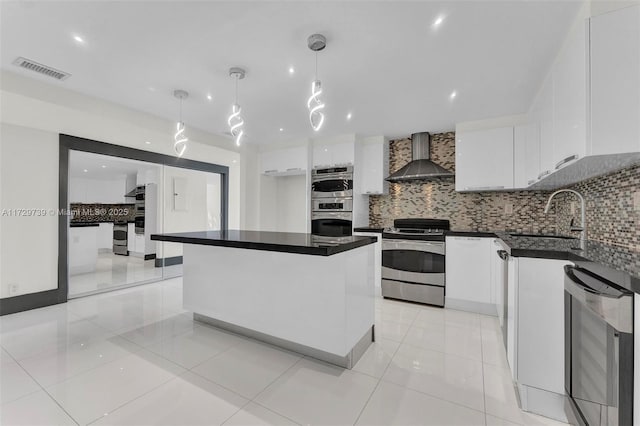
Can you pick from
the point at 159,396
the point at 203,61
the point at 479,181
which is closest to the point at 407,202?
the point at 479,181

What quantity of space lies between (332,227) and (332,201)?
1.44 feet

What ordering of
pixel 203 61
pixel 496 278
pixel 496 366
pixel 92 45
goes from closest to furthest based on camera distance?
1. pixel 496 366
2. pixel 92 45
3. pixel 203 61
4. pixel 496 278

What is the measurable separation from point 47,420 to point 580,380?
2742 mm

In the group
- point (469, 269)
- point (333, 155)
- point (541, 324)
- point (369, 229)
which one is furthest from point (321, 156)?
point (541, 324)

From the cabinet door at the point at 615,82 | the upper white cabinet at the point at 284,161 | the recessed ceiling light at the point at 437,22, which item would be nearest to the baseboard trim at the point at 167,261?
the upper white cabinet at the point at 284,161

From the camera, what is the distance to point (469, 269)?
3.30 meters

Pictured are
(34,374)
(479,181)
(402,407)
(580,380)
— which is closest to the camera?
(580,380)

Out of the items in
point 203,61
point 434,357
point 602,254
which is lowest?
point 434,357

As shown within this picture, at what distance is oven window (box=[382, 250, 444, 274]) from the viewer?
347 centimetres

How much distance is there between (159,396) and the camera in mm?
1656

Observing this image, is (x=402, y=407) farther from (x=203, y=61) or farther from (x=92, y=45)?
(x=92, y=45)

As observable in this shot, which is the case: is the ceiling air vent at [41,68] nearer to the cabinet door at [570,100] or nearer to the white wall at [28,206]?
the white wall at [28,206]

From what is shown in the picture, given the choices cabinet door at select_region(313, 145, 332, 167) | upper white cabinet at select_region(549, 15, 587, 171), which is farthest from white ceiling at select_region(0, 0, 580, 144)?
cabinet door at select_region(313, 145, 332, 167)

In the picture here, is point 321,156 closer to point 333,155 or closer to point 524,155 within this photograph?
point 333,155
